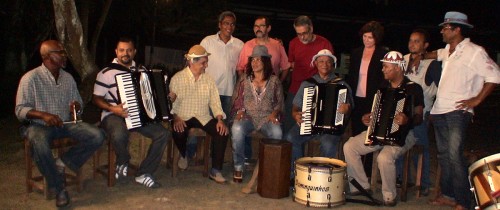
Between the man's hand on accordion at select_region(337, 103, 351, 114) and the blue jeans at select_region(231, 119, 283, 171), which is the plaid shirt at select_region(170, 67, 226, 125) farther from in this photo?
the man's hand on accordion at select_region(337, 103, 351, 114)

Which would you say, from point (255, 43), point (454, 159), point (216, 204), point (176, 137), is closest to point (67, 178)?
point (176, 137)

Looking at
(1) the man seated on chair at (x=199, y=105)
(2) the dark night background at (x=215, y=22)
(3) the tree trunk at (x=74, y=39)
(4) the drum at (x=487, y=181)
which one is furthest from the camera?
(2) the dark night background at (x=215, y=22)

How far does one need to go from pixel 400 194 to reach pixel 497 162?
1905mm

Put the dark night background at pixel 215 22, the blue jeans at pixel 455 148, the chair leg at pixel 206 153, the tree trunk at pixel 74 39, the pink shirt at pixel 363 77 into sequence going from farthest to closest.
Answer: the dark night background at pixel 215 22, the tree trunk at pixel 74 39, the chair leg at pixel 206 153, the pink shirt at pixel 363 77, the blue jeans at pixel 455 148

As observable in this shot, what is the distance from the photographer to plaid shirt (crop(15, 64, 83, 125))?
5.76m

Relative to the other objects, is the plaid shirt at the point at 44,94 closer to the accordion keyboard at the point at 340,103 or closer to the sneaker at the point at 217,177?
the sneaker at the point at 217,177

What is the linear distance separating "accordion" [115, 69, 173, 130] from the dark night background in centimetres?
892

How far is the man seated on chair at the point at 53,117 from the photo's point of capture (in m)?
5.69

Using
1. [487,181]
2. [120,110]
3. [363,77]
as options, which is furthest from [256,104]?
[487,181]

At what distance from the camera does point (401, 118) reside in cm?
574

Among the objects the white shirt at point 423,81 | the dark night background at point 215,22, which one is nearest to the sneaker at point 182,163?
the white shirt at point 423,81

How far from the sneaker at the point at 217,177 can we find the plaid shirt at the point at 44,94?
1.71m

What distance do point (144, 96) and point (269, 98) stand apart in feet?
4.87

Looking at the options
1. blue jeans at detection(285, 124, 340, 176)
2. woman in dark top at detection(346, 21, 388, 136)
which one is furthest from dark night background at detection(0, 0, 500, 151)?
blue jeans at detection(285, 124, 340, 176)
